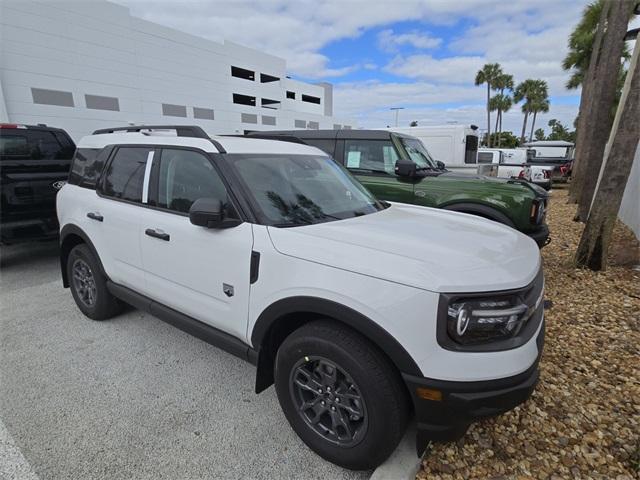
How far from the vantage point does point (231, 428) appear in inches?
93.7

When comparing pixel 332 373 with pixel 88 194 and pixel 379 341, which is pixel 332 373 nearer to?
pixel 379 341

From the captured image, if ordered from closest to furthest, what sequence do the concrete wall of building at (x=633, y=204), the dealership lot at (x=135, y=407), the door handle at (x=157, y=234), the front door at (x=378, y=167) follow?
1. the dealership lot at (x=135, y=407)
2. the door handle at (x=157, y=234)
3. the front door at (x=378, y=167)
4. the concrete wall of building at (x=633, y=204)

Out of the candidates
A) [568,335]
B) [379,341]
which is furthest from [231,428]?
[568,335]

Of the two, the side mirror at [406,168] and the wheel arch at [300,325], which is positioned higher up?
the side mirror at [406,168]

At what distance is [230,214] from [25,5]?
2622 cm

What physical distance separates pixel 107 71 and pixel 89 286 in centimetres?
2565

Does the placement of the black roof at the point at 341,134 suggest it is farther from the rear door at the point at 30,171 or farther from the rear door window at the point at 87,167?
the rear door at the point at 30,171

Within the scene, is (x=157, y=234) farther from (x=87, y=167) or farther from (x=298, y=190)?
(x=87, y=167)

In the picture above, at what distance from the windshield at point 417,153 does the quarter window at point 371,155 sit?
330mm

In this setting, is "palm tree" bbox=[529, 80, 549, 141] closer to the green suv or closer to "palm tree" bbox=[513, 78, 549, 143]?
"palm tree" bbox=[513, 78, 549, 143]

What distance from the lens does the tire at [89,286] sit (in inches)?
142

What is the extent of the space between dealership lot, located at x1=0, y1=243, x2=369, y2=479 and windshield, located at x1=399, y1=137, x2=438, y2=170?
Answer: 4262 millimetres

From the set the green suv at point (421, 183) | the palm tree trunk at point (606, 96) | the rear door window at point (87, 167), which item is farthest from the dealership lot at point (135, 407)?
the palm tree trunk at point (606, 96)

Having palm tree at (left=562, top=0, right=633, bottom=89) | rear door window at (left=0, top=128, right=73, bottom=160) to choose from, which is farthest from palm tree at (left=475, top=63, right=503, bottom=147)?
rear door window at (left=0, top=128, right=73, bottom=160)
